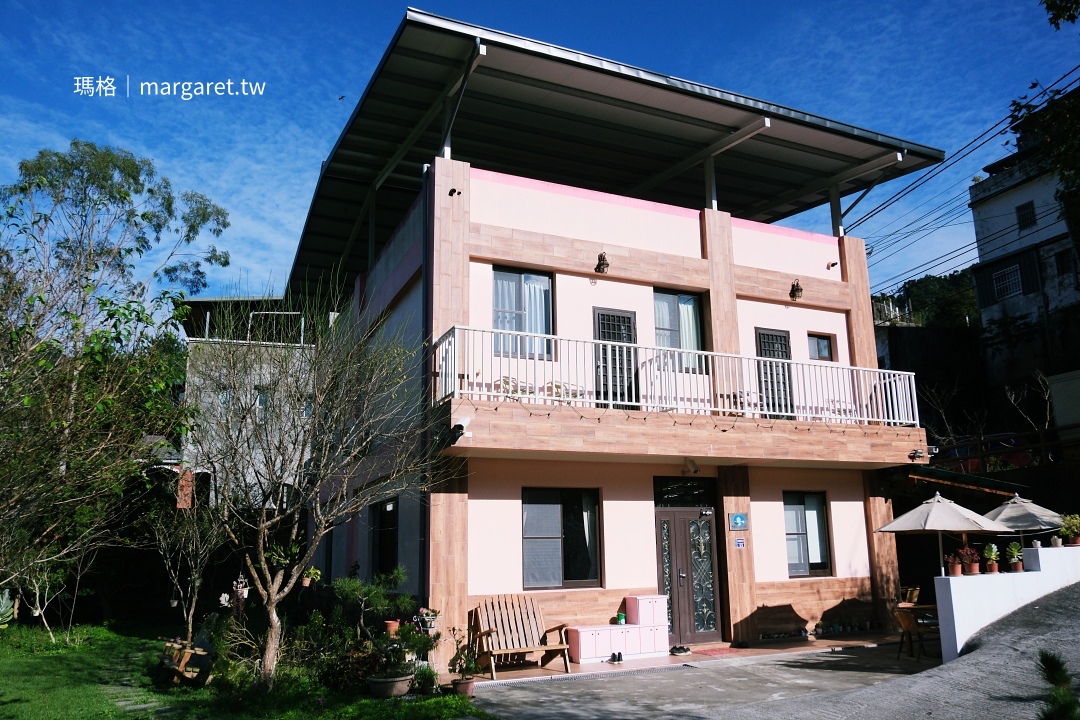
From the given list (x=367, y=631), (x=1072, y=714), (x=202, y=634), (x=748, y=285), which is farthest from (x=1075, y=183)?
(x=202, y=634)

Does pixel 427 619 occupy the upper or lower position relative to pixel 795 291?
lower

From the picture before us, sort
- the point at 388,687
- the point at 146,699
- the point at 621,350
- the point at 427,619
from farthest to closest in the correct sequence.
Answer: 1. the point at 621,350
2. the point at 427,619
3. the point at 146,699
4. the point at 388,687

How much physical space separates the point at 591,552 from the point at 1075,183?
8.16 meters

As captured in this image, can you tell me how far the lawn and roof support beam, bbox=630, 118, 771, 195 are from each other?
1074cm

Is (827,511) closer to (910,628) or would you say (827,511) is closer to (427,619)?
(910,628)

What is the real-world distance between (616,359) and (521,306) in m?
1.80

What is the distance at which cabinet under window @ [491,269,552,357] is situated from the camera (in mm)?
13570

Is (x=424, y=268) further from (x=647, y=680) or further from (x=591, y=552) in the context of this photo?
(x=647, y=680)

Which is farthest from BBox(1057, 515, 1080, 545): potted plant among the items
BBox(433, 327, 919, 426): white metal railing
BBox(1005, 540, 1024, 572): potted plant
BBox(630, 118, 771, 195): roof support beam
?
BBox(630, 118, 771, 195): roof support beam

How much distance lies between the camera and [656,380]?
13703 millimetres

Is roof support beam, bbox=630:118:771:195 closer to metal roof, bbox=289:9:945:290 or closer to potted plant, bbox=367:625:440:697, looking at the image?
metal roof, bbox=289:9:945:290

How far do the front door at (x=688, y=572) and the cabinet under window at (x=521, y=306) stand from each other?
141 inches

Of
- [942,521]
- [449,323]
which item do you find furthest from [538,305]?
[942,521]

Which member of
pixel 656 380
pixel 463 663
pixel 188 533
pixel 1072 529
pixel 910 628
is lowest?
pixel 463 663
